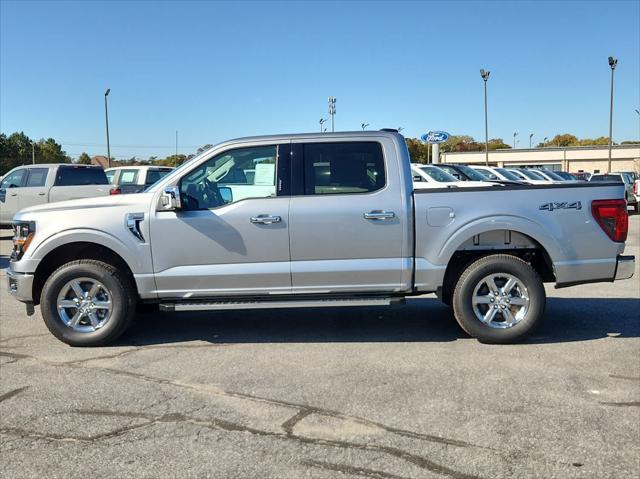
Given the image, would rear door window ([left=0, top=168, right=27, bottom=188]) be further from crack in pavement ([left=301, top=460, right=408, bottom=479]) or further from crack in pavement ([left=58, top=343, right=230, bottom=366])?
crack in pavement ([left=301, top=460, right=408, bottom=479])

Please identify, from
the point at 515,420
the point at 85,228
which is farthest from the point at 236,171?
the point at 515,420

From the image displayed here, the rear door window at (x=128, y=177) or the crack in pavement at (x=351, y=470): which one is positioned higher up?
the rear door window at (x=128, y=177)

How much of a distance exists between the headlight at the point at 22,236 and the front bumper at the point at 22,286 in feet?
0.66

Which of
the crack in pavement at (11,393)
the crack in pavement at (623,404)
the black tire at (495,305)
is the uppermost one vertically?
the black tire at (495,305)

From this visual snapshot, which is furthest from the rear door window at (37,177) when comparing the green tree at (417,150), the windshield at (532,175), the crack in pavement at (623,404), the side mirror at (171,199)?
the green tree at (417,150)

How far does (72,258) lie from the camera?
6031mm

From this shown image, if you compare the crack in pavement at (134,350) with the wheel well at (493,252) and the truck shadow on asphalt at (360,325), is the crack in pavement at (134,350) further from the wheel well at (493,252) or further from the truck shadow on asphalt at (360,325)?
the wheel well at (493,252)

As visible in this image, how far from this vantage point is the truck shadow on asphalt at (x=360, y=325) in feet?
20.1

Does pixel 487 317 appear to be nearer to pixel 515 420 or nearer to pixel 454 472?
Answer: pixel 515 420

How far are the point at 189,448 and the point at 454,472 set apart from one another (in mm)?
1604

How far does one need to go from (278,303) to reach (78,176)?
1177cm

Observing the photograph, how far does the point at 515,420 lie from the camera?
3980 millimetres

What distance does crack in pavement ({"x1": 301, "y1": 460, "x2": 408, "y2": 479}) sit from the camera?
3244mm

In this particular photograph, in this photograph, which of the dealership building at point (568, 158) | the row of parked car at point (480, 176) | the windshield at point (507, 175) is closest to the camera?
the row of parked car at point (480, 176)
